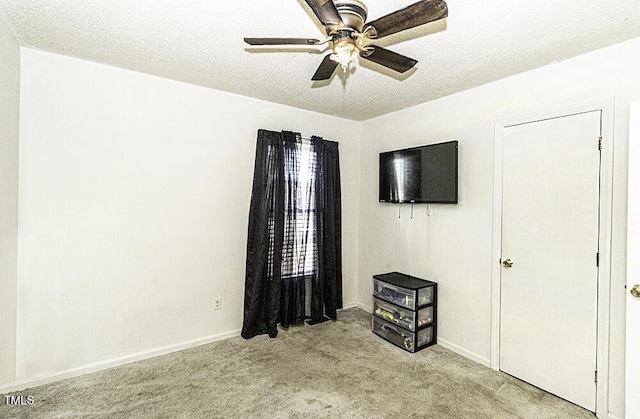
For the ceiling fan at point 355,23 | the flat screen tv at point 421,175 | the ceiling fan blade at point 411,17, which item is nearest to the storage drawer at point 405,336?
the flat screen tv at point 421,175

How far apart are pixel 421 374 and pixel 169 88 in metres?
3.34

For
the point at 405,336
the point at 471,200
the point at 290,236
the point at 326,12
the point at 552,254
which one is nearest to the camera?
the point at 326,12

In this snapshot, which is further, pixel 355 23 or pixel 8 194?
pixel 8 194

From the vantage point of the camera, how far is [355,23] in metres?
1.60

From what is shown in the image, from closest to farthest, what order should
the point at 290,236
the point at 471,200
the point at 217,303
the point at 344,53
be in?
1. the point at 344,53
2. the point at 471,200
3. the point at 217,303
4. the point at 290,236

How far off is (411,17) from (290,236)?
253 cm

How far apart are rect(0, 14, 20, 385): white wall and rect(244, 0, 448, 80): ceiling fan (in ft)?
5.80

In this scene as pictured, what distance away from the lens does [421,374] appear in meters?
2.70

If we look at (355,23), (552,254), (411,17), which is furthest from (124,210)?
(552,254)

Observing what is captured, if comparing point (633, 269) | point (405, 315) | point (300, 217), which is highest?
point (300, 217)

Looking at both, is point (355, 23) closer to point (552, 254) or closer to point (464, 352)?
point (552, 254)

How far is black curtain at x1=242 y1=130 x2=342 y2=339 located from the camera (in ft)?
11.0

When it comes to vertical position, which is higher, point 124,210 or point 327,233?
point 124,210

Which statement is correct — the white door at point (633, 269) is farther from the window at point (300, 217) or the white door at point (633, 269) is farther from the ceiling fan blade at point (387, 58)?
the window at point (300, 217)
